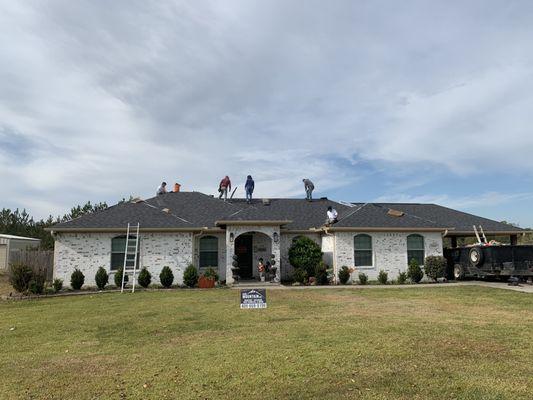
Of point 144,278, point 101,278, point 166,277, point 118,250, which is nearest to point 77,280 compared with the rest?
point 101,278

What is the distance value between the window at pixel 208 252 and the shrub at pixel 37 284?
6944 millimetres

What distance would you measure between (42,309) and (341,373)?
1053 centimetres

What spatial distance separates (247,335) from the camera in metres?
8.26

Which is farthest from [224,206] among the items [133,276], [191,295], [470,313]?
[470,313]

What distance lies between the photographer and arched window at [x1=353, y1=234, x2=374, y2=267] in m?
20.6

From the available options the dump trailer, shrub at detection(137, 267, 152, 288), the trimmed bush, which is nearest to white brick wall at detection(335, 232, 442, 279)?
the dump trailer

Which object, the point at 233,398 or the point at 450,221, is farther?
the point at 450,221

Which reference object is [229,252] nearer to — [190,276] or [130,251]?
[190,276]

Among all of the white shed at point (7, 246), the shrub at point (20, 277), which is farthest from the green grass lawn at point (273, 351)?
the white shed at point (7, 246)

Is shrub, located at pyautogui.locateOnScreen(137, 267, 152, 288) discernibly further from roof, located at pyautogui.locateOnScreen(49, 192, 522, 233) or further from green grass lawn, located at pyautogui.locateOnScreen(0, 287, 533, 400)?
green grass lawn, located at pyautogui.locateOnScreen(0, 287, 533, 400)

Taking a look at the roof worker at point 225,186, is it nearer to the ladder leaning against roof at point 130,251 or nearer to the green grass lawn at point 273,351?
the ladder leaning against roof at point 130,251

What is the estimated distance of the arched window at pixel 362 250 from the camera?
20.6 meters

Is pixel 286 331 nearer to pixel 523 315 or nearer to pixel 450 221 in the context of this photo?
pixel 523 315

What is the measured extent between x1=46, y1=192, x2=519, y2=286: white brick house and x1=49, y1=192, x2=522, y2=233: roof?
0.16ft
